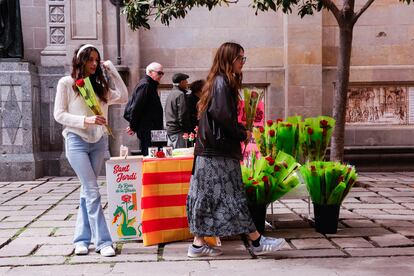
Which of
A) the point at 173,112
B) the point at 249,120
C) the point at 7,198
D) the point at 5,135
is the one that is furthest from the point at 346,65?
the point at 5,135

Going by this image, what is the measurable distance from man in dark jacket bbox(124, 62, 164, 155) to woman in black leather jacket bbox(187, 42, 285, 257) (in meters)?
3.18

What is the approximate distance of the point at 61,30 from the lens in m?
12.3

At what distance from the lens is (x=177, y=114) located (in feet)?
28.7

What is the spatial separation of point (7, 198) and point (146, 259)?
180 inches

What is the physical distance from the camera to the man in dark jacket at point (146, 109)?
8219 millimetres

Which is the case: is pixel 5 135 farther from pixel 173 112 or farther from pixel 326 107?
pixel 326 107

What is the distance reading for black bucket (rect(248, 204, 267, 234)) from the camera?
598 cm

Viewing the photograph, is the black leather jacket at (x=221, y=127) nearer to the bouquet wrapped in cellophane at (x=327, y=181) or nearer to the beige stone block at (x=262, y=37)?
the bouquet wrapped in cellophane at (x=327, y=181)

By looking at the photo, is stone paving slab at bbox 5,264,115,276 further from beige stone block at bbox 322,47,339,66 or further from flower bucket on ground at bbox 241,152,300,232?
beige stone block at bbox 322,47,339,66

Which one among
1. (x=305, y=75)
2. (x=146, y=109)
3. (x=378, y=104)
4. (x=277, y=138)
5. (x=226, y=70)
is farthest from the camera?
(x=378, y=104)

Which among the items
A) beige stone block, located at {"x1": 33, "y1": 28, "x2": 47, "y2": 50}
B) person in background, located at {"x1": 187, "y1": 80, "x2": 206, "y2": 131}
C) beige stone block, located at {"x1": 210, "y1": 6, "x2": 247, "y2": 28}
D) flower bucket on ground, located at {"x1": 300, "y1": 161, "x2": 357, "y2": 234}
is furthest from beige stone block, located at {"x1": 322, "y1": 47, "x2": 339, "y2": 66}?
flower bucket on ground, located at {"x1": 300, "y1": 161, "x2": 357, "y2": 234}

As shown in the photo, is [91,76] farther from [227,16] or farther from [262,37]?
[262,37]

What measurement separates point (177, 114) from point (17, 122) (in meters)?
4.15

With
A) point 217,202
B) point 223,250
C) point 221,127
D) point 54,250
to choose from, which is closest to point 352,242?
point 223,250
